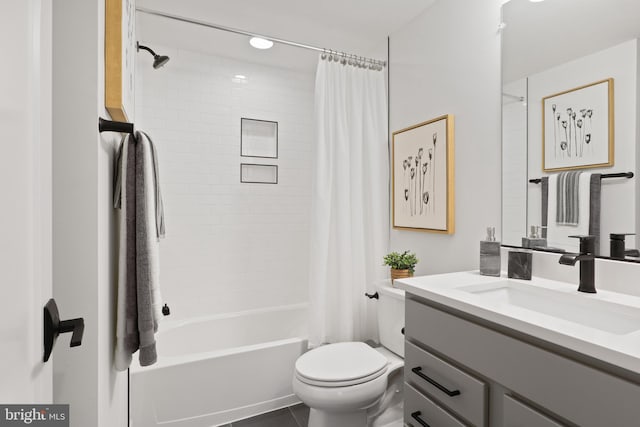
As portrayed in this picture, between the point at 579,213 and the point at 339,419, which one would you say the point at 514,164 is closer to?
the point at 579,213

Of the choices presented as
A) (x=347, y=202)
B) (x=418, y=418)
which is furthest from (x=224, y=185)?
(x=418, y=418)

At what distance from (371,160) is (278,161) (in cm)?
98

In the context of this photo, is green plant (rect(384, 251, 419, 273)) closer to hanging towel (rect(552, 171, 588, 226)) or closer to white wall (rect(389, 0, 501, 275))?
white wall (rect(389, 0, 501, 275))

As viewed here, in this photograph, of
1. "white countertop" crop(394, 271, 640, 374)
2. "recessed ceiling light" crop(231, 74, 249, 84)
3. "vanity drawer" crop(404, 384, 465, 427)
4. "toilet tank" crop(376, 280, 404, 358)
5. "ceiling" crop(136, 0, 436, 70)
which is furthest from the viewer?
"recessed ceiling light" crop(231, 74, 249, 84)

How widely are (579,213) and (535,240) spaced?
0.22 metres

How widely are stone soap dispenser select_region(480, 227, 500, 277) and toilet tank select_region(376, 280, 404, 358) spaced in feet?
1.55

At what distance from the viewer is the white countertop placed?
71 centimetres

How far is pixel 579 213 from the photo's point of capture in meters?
1.26

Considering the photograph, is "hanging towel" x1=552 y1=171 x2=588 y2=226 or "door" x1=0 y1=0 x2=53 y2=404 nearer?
"door" x1=0 y1=0 x2=53 y2=404

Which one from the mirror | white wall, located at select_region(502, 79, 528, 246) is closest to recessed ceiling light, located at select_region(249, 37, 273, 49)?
the mirror

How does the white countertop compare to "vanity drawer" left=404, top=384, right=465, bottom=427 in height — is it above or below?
above

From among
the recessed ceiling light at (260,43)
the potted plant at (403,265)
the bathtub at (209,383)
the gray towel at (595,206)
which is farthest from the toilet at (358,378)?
the recessed ceiling light at (260,43)

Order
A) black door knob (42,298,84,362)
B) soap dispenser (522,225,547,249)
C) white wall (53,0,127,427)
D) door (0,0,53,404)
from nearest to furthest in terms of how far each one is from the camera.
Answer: door (0,0,53,404) → black door knob (42,298,84,362) → white wall (53,0,127,427) → soap dispenser (522,225,547,249)

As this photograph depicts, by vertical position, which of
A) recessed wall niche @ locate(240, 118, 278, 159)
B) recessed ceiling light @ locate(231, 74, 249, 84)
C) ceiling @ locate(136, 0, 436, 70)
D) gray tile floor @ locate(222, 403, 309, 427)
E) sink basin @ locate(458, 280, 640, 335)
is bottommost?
gray tile floor @ locate(222, 403, 309, 427)
